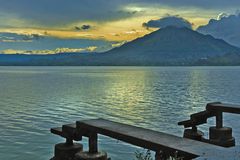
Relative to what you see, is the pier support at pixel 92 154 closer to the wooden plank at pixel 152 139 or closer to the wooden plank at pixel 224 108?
the wooden plank at pixel 152 139

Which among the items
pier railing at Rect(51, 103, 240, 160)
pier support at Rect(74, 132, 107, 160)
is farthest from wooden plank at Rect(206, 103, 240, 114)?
pier support at Rect(74, 132, 107, 160)

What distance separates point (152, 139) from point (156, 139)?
0.12 m

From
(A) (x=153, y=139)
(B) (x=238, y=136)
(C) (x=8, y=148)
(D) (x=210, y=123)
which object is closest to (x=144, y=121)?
(D) (x=210, y=123)

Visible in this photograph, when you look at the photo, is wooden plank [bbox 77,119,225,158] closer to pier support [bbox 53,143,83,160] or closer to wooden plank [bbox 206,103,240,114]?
pier support [bbox 53,143,83,160]

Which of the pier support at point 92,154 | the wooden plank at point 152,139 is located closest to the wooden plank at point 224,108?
the wooden plank at point 152,139

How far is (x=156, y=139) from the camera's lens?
9.74 meters

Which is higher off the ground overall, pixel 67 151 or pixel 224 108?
pixel 224 108

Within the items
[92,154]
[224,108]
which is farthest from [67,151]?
[224,108]

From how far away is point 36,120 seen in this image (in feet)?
124

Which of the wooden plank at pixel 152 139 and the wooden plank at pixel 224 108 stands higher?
the wooden plank at pixel 224 108

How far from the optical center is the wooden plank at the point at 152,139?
8555 mm

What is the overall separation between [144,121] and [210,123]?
7387 millimetres

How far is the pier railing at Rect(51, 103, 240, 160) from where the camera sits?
847 centimetres

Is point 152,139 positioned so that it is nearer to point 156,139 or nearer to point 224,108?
point 156,139
